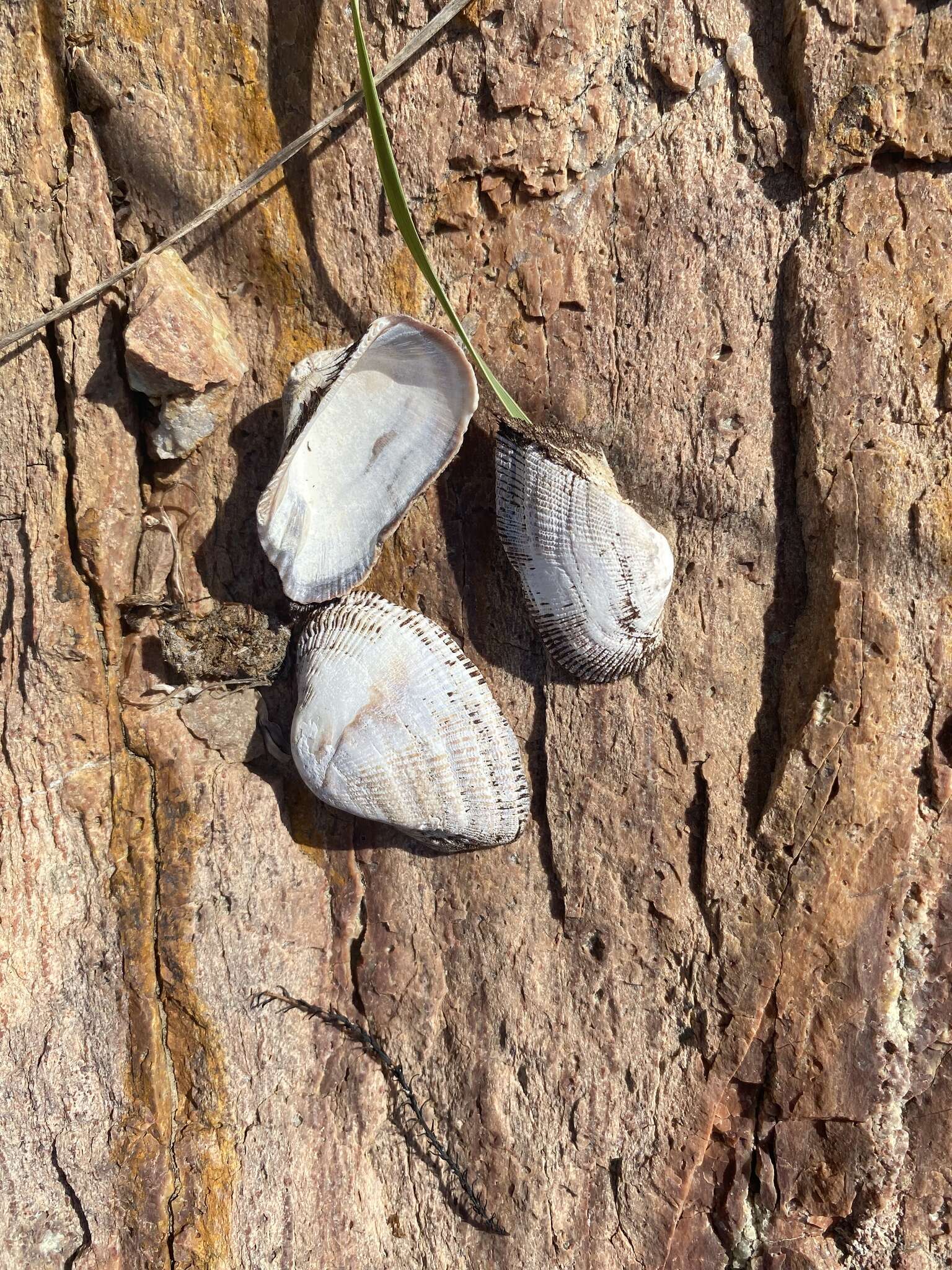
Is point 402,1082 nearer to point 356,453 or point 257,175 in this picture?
point 356,453

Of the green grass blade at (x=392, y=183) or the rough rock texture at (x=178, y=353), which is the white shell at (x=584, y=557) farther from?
the rough rock texture at (x=178, y=353)

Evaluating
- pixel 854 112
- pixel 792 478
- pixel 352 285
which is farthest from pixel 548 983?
pixel 854 112

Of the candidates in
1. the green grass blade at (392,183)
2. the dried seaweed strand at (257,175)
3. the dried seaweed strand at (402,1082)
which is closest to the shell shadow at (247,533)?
the dried seaweed strand at (257,175)

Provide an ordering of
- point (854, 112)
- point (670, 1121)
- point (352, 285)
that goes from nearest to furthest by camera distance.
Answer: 1. point (854, 112)
2. point (670, 1121)
3. point (352, 285)

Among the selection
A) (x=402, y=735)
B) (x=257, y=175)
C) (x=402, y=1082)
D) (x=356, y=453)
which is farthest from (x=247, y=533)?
(x=402, y=1082)

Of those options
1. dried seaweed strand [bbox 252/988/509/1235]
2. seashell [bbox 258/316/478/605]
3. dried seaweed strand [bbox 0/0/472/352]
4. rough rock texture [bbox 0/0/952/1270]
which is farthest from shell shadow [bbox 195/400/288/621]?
dried seaweed strand [bbox 252/988/509/1235]

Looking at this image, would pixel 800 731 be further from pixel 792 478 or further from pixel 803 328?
pixel 803 328
